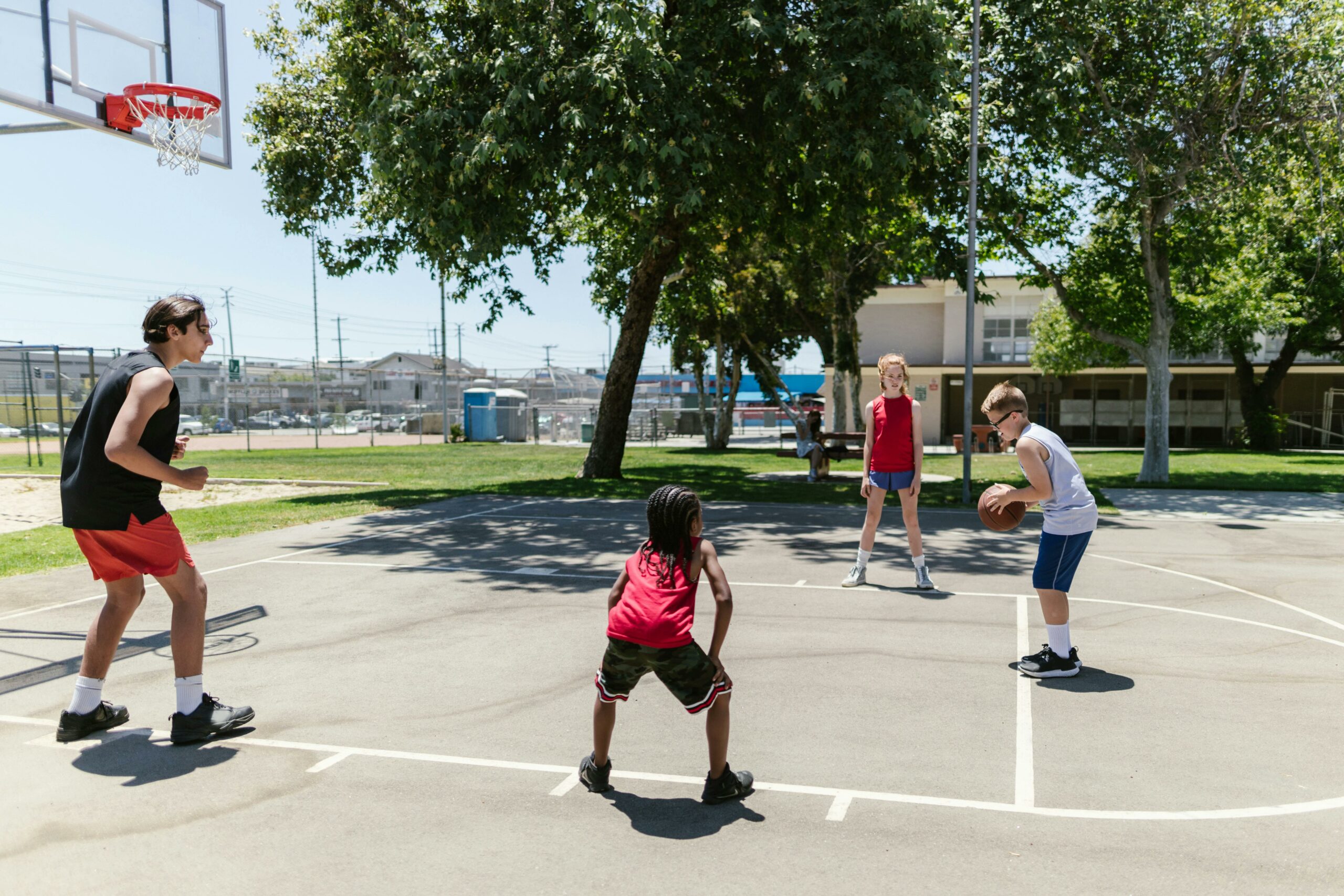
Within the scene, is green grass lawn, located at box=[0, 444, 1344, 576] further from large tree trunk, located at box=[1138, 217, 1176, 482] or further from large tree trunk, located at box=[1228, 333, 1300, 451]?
large tree trunk, located at box=[1228, 333, 1300, 451]

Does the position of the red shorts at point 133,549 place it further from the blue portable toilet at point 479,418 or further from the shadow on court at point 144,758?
the blue portable toilet at point 479,418

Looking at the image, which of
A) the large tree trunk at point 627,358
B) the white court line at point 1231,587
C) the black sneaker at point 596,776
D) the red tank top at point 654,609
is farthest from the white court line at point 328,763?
the large tree trunk at point 627,358

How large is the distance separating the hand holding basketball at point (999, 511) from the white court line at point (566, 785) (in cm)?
267

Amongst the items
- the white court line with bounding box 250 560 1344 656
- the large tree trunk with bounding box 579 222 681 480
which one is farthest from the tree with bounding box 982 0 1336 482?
the white court line with bounding box 250 560 1344 656

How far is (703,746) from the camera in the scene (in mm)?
4488

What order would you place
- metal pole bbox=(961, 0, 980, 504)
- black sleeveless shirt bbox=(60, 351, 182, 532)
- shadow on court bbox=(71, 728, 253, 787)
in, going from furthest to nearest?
A: 1. metal pole bbox=(961, 0, 980, 504)
2. black sleeveless shirt bbox=(60, 351, 182, 532)
3. shadow on court bbox=(71, 728, 253, 787)

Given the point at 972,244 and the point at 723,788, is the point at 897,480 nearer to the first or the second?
the point at 723,788

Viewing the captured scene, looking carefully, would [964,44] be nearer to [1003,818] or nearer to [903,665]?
[903,665]

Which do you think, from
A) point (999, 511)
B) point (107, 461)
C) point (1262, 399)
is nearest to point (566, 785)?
point (107, 461)

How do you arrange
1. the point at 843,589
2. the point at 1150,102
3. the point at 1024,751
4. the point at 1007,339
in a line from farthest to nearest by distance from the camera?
the point at 1007,339, the point at 1150,102, the point at 843,589, the point at 1024,751

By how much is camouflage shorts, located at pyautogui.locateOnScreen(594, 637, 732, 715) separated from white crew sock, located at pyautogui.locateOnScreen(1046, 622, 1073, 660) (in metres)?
2.73

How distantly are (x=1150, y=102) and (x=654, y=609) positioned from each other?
17.4 m

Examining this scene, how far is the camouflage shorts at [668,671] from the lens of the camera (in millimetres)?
3705

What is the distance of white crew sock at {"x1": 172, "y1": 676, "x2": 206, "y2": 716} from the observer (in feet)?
14.7
